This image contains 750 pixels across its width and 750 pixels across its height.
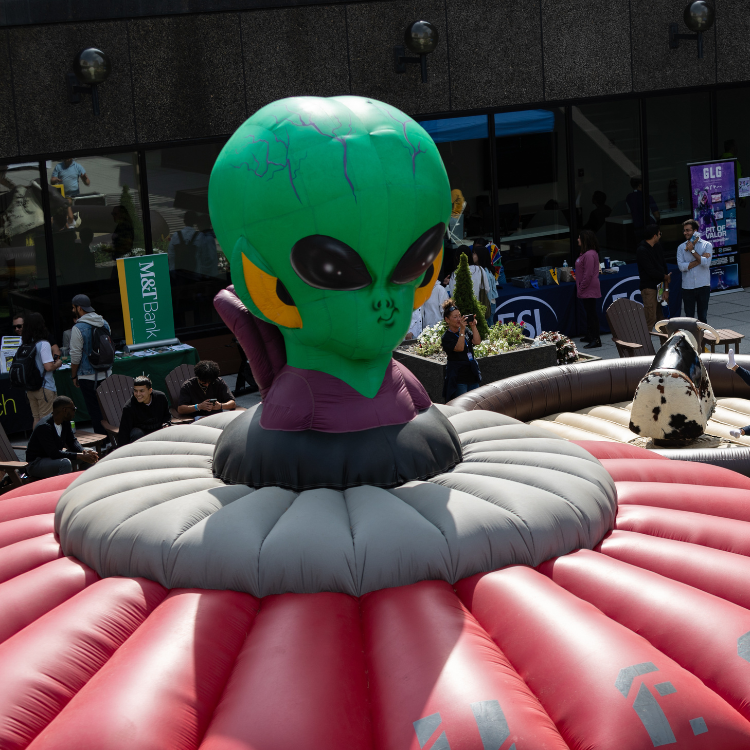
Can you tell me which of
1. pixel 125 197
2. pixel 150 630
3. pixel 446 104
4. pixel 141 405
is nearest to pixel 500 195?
pixel 446 104

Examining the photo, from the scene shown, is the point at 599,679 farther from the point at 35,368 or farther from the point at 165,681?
the point at 35,368

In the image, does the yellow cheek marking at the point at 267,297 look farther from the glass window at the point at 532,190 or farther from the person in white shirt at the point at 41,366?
the glass window at the point at 532,190

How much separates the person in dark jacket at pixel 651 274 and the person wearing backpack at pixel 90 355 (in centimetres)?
759

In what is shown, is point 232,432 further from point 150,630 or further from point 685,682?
point 685,682

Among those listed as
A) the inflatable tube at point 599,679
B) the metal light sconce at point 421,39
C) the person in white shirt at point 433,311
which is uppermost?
the metal light sconce at point 421,39

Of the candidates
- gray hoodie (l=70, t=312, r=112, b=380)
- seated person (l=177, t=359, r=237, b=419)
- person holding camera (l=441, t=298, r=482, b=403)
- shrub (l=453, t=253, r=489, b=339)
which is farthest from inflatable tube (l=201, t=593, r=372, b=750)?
gray hoodie (l=70, t=312, r=112, b=380)

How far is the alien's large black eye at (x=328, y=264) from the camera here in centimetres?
412

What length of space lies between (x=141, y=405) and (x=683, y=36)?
12002 mm

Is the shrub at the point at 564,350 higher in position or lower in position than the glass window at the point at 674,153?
lower

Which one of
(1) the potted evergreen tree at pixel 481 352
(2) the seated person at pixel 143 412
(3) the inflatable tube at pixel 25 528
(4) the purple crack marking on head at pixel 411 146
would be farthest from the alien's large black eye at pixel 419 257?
(1) the potted evergreen tree at pixel 481 352

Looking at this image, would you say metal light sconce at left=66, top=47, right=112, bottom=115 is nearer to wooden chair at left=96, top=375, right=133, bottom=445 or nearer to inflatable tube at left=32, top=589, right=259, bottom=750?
wooden chair at left=96, top=375, right=133, bottom=445

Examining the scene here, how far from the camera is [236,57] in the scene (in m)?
13.5

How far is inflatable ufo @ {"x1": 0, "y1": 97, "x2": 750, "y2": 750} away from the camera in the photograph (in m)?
3.21

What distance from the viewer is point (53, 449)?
872cm
